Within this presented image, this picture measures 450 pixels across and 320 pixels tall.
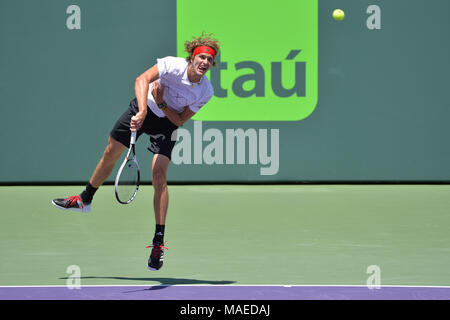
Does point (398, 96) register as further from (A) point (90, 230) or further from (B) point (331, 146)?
(A) point (90, 230)

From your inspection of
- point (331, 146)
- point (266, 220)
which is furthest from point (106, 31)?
point (266, 220)

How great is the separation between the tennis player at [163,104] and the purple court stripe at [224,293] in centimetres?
53

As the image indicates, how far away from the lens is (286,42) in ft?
32.5

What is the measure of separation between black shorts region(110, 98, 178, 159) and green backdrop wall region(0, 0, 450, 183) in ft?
14.4

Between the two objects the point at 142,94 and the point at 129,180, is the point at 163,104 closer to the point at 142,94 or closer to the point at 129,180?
the point at 142,94

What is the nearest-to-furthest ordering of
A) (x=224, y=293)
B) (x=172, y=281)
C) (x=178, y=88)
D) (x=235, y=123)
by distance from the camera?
(x=224, y=293) → (x=172, y=281) → (x=178, y=88) → (x=235, y=123)

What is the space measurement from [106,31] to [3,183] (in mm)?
2261

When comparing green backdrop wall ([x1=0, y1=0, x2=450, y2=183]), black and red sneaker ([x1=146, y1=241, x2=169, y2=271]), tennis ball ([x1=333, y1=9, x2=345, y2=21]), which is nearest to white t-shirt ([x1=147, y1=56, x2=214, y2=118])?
black and red sneaker ([x1=146, y1=241, x2=169, y2=271])

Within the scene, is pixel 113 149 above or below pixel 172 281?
Result: above

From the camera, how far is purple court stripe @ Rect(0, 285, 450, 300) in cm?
419

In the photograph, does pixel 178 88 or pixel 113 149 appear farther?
pixel 113 149

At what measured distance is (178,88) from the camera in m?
5.23

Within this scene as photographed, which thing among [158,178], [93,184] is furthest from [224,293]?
[93,184]

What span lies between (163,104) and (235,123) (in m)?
4.67
